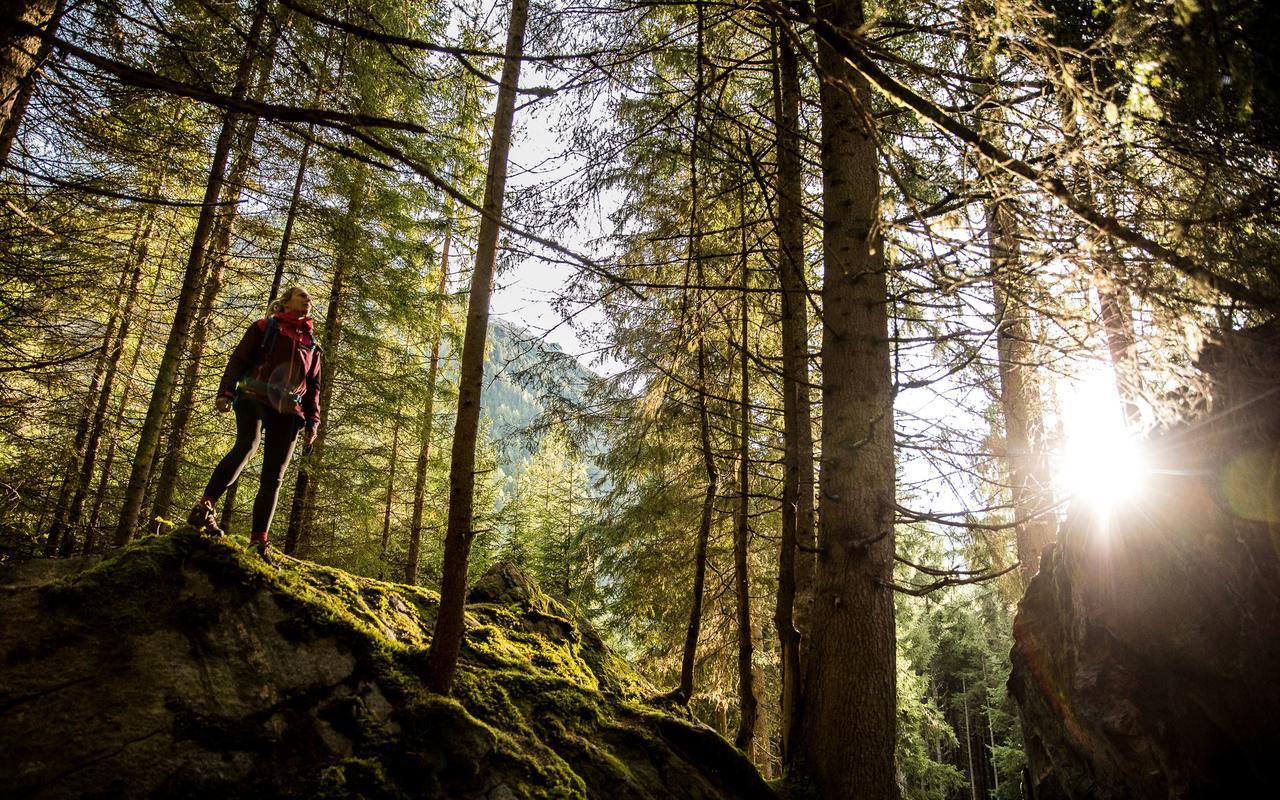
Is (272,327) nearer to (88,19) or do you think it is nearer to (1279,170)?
(88,19)

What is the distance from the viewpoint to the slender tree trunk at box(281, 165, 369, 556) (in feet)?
32.8

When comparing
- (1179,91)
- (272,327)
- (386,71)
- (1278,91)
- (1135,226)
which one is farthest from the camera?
(386,71)

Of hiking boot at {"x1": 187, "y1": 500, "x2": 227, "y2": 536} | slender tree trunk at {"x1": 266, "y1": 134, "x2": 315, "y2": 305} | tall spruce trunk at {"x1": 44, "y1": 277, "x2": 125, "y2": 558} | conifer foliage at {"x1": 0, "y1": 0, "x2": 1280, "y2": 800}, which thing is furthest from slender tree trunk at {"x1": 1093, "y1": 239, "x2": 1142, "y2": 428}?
slender tree trunk at {"x1": 266, "y1": 134, "x2": 315, "y2": 305}

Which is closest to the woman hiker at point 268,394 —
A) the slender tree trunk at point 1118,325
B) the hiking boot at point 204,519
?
the hiking boot at point 204,519

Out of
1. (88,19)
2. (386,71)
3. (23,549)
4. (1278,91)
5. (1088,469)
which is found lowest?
(23,549)

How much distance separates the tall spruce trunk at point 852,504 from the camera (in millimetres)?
3988

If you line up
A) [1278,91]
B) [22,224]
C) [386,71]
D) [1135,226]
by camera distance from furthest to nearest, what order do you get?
[386,71], [22,224], [1135,226], [1278,91]

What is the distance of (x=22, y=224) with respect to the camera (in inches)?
228

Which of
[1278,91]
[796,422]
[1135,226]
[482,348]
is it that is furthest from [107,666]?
[1278,91]

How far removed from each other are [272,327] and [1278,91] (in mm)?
6316

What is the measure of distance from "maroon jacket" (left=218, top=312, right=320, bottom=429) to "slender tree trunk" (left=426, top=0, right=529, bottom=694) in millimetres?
1448

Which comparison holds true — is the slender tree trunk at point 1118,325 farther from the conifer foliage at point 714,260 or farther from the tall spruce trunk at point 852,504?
the tall spruce trunk at point 852,504

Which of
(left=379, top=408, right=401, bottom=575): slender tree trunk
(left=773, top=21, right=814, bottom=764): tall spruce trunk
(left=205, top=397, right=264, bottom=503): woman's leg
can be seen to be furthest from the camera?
(left=379, top=408, right=401, bottom=575): slender tree trunk

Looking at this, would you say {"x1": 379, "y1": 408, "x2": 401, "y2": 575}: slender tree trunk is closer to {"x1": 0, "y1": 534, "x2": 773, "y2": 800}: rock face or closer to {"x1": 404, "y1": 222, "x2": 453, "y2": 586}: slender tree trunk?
{"x1": 404, "y1": 222, "x2": 453, "y2": 586}: slender tree trunk
